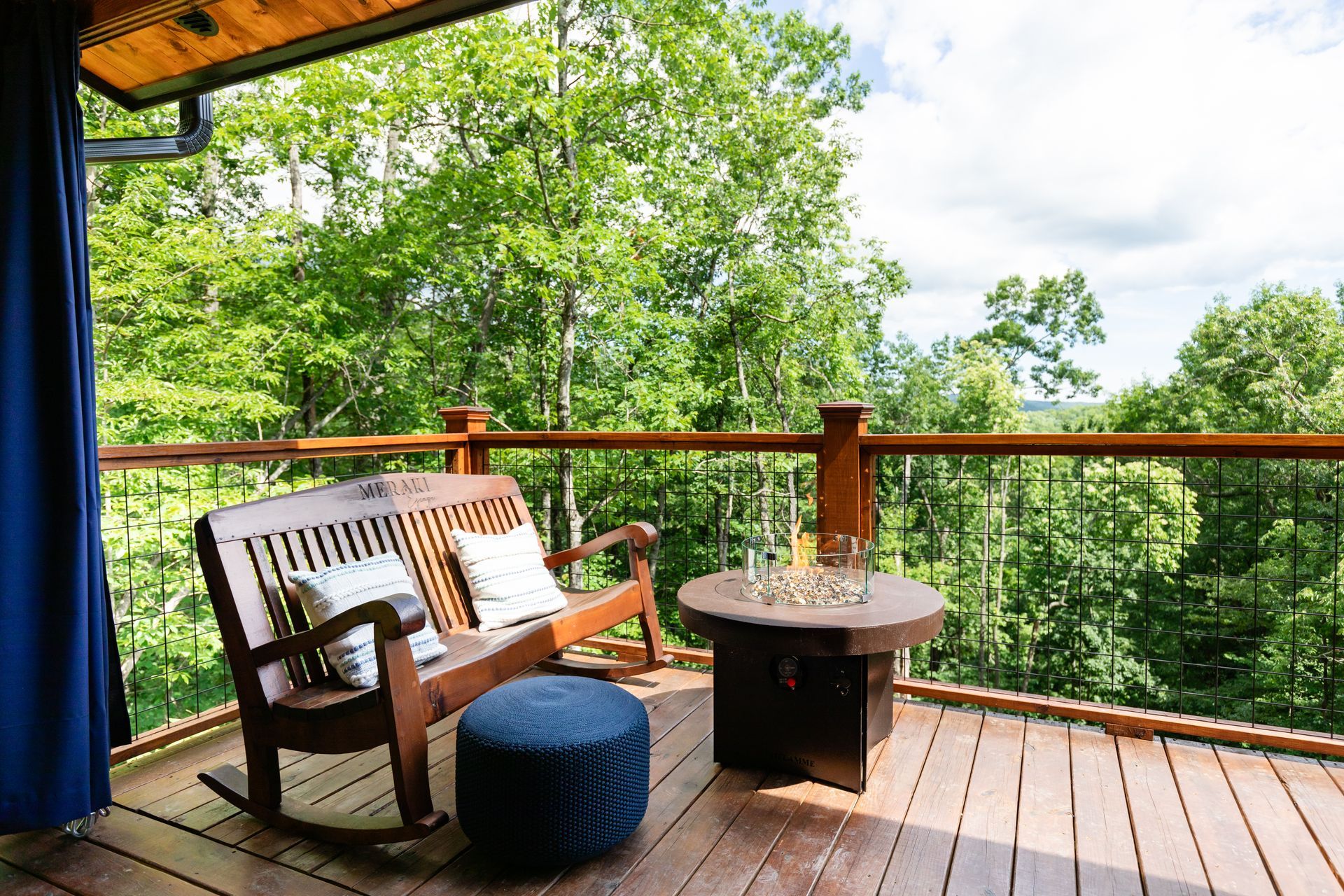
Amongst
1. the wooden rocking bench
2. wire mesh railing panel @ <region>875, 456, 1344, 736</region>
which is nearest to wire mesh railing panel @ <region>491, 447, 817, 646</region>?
wire mesh railing panel @ <region>875, 456, 1344, 736</region>

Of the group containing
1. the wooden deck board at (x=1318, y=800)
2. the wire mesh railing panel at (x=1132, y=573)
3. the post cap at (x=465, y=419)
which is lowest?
the wire mesh railing panel at (x=1132, y=573)

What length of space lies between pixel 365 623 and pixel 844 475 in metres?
1.81

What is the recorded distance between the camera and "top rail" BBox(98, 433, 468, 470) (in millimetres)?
2289

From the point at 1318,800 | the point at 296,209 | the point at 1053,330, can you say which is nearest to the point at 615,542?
the point at 1318,800

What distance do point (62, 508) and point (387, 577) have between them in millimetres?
812

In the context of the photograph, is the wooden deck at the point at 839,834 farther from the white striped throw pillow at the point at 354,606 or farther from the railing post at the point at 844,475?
the railing post at the point at 844,475

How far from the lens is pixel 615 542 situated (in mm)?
2988

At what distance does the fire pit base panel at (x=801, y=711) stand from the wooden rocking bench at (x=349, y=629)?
65 centimetres

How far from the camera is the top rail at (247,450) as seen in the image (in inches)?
90.1

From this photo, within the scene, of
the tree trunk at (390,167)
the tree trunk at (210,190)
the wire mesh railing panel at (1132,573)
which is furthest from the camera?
the wire mesh railing panel at (1132,573)

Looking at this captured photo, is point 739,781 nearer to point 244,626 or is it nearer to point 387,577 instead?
point 387,577

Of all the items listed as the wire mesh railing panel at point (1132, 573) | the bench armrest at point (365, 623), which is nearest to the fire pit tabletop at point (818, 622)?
the bench armrest at point (365, 623)

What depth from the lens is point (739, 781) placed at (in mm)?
2262

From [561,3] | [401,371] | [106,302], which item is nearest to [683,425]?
[401,371]
